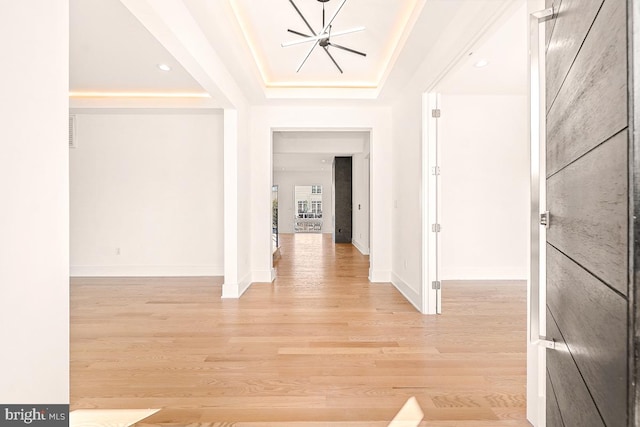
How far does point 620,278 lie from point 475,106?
16.3 ft

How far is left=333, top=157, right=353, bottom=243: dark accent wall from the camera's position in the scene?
378 inches

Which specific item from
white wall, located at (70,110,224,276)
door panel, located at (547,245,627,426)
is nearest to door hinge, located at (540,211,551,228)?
door panel, located at (547,245,627,426)

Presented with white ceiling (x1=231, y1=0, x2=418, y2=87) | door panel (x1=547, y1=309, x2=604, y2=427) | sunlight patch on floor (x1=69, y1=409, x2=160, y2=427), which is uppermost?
white ceiling (x1=231, y1=0, x2=418, y2=87)

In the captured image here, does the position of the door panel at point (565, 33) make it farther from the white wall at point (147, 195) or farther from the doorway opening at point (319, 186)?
the white wall at point (147, 195)

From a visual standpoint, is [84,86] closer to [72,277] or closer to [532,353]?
[72,277]

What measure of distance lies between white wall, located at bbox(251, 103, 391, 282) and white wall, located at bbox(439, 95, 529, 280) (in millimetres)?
881

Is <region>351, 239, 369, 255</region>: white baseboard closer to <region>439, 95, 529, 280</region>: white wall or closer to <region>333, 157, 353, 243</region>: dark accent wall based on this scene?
<region>333, 157, 353, 243</region>: dark accent wall

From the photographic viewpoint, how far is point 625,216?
2.15 ft

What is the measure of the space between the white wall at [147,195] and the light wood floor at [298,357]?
1.01 m

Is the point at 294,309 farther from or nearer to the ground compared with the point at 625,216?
nearer to the ground

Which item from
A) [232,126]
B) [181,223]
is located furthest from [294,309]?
[181,223]

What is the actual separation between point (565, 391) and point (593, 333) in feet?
1.17

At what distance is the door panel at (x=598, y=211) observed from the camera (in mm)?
669

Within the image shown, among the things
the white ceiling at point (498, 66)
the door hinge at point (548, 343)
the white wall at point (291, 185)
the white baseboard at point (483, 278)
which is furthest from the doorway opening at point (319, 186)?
the door hinge at point (548, 343)
